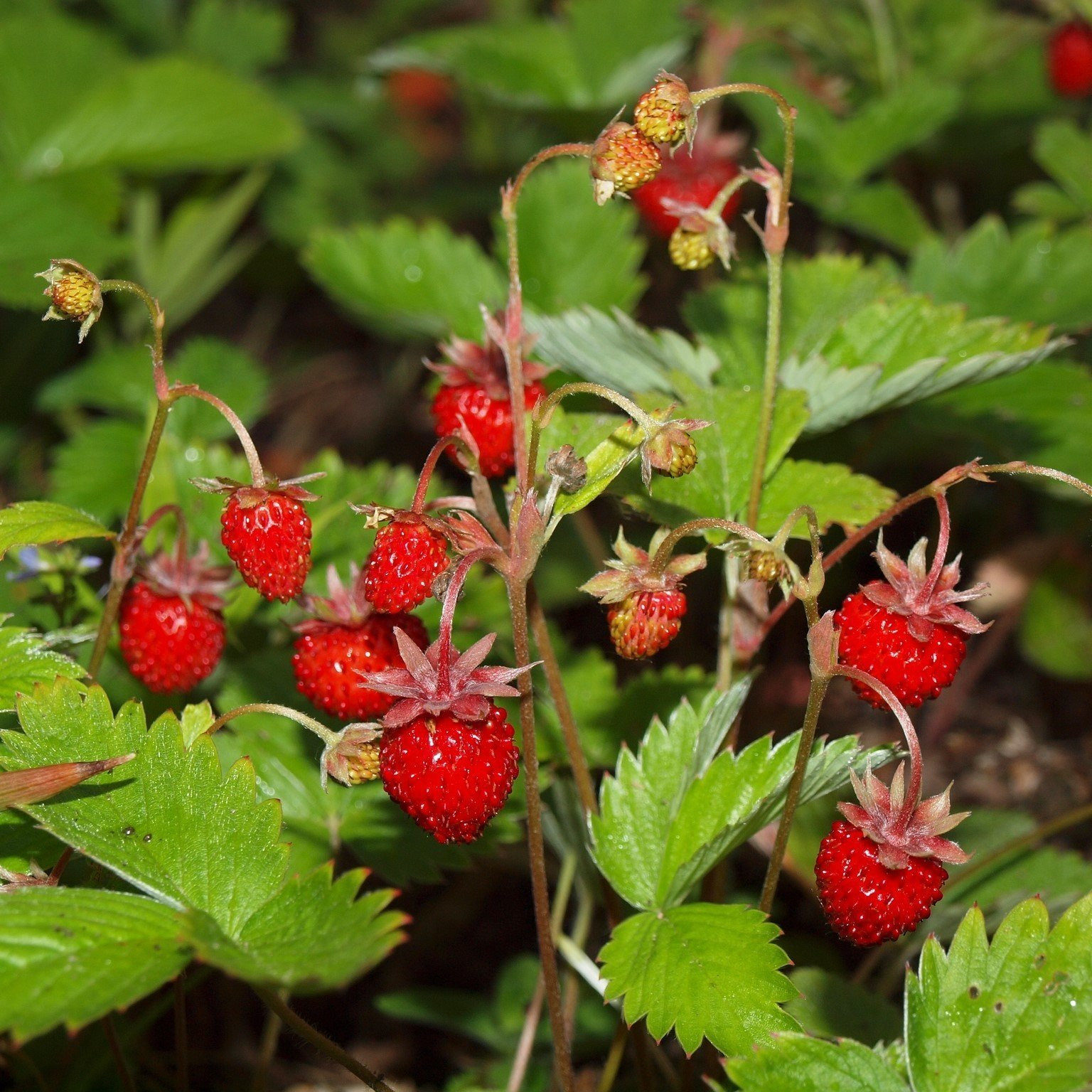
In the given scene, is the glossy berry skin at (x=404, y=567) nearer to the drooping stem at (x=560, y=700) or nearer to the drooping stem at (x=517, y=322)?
the drooping stem at (x=517, y=322)

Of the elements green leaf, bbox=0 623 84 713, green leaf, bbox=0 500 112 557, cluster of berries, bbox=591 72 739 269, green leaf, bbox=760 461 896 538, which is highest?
cluster of berries, bbox=591 72 739 269

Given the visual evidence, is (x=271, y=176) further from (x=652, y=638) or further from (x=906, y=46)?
(x=652, y=638)

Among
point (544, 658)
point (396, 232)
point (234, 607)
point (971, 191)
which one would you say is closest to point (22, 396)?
point (396, 232)

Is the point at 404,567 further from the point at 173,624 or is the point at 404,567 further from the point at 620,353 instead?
the point at 620,353

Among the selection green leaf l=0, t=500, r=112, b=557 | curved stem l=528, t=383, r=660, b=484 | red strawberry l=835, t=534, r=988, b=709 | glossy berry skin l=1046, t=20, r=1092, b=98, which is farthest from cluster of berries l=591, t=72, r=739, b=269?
glossy berry skin l=1046, t=20, r=1092, b=98

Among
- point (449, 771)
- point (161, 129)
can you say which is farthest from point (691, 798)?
point (161, 129)

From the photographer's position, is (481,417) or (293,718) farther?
(481,417)

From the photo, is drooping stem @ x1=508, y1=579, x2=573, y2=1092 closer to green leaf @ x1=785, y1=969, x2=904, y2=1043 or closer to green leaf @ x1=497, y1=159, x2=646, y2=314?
green leaf @ x1=785, y1=969, x2=904, y2=1043
